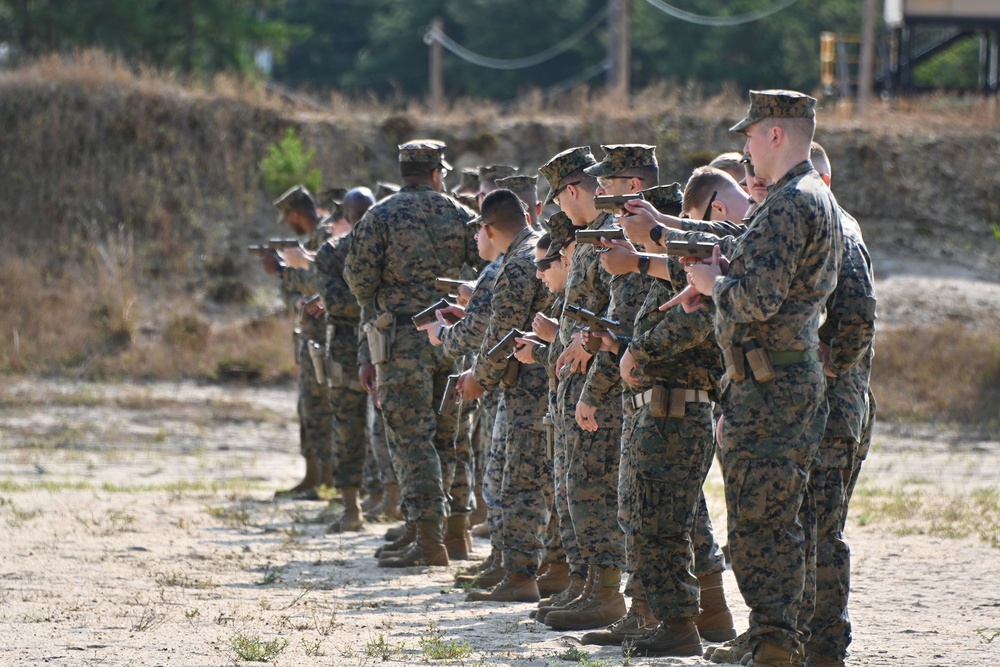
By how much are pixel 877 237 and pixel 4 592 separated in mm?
20755

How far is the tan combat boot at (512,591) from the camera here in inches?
315

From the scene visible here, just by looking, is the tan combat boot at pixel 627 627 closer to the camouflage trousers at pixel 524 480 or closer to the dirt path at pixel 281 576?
the dirt path at pixel 281 576

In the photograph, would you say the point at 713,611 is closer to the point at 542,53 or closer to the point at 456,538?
the point at 456,538

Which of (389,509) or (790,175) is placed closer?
(790,175)

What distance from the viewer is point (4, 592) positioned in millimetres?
7805

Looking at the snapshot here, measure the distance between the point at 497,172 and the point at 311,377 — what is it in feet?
9.30

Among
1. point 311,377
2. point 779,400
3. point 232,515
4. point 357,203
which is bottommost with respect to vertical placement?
point 232,515

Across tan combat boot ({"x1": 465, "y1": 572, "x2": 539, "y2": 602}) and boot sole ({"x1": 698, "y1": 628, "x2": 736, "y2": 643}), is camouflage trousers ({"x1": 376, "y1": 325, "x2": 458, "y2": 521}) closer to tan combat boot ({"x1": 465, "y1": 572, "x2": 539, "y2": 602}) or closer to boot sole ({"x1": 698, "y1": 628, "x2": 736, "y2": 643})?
tan combat boot ({"x1": 465, "y1": 572, "x2": 539, "y2": 602})

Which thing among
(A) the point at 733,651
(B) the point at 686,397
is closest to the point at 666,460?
(B) the point at 686,397

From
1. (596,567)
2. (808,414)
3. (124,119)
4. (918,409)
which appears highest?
(124,119)

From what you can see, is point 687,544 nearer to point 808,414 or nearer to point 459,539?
point 808,414

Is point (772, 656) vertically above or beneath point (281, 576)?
above

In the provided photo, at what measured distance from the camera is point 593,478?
698 centimetres

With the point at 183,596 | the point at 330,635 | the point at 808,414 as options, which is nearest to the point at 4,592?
the point at 183,596
